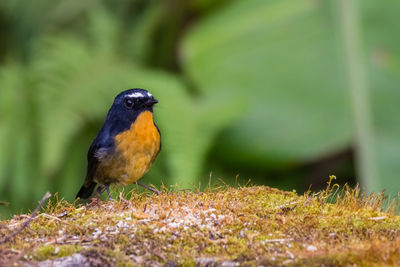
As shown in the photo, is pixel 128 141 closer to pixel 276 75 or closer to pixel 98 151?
pixel 98 151

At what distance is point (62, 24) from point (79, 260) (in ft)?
13.4

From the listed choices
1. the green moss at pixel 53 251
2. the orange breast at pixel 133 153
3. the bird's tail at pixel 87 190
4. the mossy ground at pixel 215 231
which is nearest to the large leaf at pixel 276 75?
the bird's tail at pixel 87 190

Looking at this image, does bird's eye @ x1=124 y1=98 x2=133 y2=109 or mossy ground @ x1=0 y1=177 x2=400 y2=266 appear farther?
bird's eye @ x1=124 y1=98 x2=133 y2=109

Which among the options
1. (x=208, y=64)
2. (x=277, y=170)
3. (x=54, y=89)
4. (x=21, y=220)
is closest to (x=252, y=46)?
(x=208, y=64)

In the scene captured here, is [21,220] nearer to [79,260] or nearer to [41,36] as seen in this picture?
[79,260]

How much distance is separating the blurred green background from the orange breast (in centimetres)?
122

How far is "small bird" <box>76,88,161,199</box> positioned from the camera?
309 centimetres

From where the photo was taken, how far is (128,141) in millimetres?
3121

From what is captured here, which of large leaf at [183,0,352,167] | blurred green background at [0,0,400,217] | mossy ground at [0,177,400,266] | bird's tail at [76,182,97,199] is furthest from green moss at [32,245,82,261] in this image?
large leaf at [183,0,352,167]

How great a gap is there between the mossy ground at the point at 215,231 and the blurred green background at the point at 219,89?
6.78ft

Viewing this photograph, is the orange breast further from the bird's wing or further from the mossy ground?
the mossy ground

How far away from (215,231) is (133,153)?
1.13 m

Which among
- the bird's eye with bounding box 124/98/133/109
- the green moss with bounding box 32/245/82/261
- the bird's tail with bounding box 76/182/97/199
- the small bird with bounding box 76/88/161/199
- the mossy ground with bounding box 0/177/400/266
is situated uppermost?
the bird's eye with bounding box 124/98/133/109

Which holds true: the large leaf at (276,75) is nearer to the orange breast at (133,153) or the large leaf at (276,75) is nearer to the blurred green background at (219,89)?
the blurred green background at (219,89)
